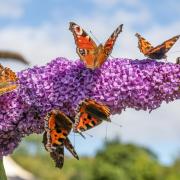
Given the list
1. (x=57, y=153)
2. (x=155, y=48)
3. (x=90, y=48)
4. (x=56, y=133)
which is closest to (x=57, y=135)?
(x=56, y=133)

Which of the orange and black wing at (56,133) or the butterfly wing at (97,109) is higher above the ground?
the butterfly wing at (97,109)

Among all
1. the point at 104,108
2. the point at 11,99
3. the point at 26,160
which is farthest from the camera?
the point at 26,160

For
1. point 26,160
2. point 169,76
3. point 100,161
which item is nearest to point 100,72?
point 169,76

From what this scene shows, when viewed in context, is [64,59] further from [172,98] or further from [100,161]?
[100,161]

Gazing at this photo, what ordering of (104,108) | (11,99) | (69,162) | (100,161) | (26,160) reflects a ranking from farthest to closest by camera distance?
1. (69,162)
2. (26,160)
3. (100,161)
4. (11,99)
5. (104,108)

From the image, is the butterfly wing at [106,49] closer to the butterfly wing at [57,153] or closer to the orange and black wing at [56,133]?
the orange and black wing at [56,133]

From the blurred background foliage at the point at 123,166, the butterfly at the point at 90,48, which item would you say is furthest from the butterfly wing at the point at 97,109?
the blurred background foliage at the point at 123,166

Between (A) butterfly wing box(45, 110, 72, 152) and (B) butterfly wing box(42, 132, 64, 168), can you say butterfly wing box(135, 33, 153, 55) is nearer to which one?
(A) butterfly wing box(45, 110, 72, 152)
